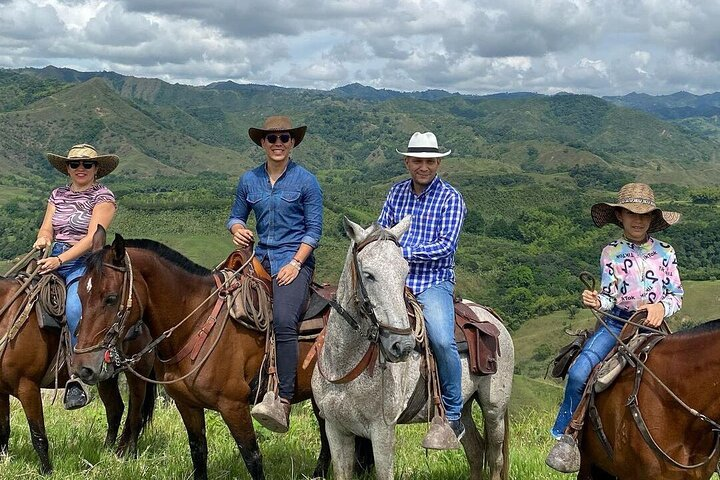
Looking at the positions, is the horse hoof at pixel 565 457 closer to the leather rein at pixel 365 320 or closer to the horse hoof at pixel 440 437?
the horse hoof at pixel 440 437

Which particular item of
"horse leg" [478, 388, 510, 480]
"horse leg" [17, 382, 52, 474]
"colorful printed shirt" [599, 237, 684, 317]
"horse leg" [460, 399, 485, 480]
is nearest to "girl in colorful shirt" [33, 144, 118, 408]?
"horse leg" [17, 382, 52, 474]

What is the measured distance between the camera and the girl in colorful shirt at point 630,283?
4863 millimetres

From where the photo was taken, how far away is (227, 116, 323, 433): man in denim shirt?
5602 mm

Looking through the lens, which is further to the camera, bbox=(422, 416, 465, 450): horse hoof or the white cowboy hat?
the white cowboy hat

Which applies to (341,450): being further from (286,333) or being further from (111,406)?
(111,406)

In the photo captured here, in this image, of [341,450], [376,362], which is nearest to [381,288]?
[376,362]

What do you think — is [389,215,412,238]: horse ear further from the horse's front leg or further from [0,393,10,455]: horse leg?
[0,393,10,455]: horse leg

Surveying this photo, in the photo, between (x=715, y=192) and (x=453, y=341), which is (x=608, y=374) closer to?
(x=453, y=341)

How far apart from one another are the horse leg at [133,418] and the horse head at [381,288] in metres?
3.69

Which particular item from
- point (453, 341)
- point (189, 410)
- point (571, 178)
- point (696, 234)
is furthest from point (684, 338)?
point (571, 178)

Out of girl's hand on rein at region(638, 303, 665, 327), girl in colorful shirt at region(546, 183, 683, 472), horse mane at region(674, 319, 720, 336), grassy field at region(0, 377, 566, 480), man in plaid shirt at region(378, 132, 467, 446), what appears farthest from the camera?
grassy field at region(0, 377, 566, 480)

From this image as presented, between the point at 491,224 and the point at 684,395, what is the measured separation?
148024 mm

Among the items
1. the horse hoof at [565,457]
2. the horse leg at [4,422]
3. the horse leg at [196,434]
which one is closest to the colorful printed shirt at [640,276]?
the horse hoof at [565,457]

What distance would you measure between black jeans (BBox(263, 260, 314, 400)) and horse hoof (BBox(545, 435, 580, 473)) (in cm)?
232
